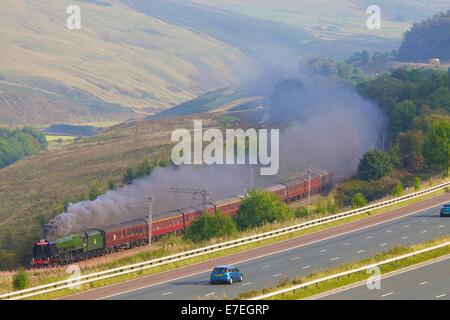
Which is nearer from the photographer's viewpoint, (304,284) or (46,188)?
(304,284)

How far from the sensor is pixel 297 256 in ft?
241

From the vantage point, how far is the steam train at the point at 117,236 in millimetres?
85250

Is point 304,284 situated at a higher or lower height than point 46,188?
higher

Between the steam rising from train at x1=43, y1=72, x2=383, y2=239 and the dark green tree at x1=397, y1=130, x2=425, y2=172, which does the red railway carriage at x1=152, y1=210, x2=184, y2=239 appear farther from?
the dark green tree at x1=397, y1=130, x2=425, y2=172

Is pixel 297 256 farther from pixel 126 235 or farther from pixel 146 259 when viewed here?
pixel 126 235

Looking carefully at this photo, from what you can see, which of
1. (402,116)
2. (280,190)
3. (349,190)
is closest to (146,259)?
(280,190)

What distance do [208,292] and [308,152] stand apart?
92.1 m

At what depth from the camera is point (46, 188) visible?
193 metres

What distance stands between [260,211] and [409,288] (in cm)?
4376

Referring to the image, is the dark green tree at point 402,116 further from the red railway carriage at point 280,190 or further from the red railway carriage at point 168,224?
the red railway carriage at point 168,224

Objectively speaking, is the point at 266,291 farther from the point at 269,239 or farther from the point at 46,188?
the point at 46,188

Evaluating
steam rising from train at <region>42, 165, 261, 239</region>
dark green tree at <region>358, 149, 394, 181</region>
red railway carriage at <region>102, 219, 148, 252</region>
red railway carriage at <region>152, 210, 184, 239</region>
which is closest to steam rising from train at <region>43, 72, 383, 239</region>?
steam rising from train at <region>42, 165, 261, 239</region>
